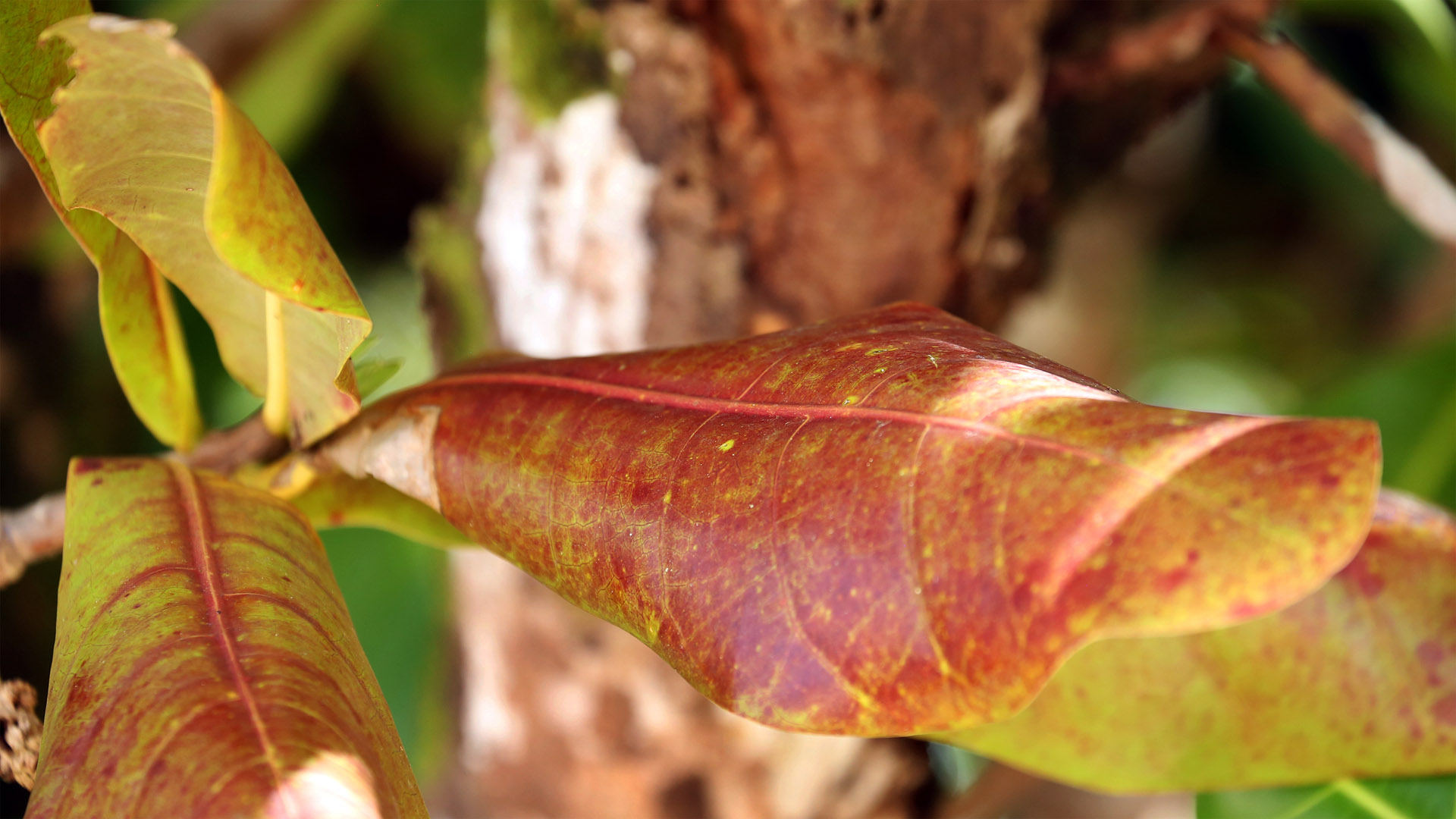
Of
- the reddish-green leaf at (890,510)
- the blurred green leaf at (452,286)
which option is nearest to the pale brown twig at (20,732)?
the reddish-green leaf at (890,510)

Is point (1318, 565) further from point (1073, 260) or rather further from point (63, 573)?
point (1073, 260)

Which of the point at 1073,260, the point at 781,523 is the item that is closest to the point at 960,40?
the point at 781,523

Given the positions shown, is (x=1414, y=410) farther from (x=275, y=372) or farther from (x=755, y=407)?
(x=275, y=372)

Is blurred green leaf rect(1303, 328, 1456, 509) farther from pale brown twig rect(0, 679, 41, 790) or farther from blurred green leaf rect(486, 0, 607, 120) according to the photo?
pale brown twig rect(0, 679, 41, 790)

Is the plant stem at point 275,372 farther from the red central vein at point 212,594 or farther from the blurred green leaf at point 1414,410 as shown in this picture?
the blurred green leaf at point 1414,410

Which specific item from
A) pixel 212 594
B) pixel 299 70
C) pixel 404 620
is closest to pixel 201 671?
pixel 212 594

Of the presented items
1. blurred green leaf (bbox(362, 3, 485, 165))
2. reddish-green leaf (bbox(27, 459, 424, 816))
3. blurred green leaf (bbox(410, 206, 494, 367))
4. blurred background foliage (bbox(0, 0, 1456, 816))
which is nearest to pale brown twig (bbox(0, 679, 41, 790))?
reddish-green leaf (bbox(27, 459, 424, 816))
